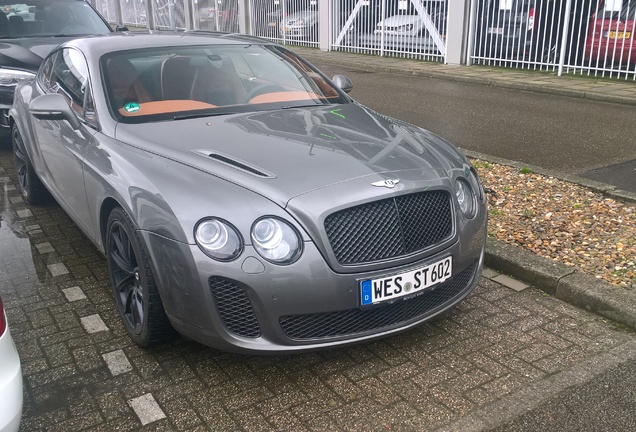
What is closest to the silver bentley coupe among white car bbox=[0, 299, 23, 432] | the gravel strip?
white car bbox=[0, 299, 23, 432]

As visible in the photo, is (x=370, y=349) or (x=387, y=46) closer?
(x=370, y=349)

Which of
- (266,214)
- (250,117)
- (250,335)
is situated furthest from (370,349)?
(250,117)

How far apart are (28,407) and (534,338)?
2.62 m

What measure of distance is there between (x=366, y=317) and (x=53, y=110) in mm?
2416

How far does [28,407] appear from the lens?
3006 mm

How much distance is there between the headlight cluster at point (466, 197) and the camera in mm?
3465

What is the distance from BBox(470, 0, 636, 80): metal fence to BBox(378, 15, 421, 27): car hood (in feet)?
6.62

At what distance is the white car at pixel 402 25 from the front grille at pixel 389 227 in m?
14.1

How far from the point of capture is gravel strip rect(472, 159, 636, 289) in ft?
14.4

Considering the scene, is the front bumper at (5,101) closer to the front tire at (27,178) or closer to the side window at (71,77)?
the front tire at (27,178)

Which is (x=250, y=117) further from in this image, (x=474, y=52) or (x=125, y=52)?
(x=474, y=52)

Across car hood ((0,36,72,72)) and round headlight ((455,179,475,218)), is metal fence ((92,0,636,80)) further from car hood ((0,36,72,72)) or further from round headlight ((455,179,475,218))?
round headlight ((455,179,475,218))

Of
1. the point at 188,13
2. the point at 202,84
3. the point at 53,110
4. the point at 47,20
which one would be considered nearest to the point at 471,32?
the point at 47,20

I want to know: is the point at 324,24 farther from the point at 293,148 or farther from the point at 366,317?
the point at 366,317
